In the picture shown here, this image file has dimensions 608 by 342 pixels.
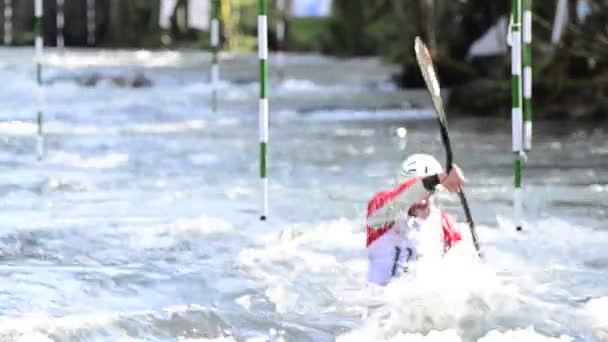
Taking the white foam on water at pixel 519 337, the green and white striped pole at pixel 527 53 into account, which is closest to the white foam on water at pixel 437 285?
the white foam on water at pixel 519 337

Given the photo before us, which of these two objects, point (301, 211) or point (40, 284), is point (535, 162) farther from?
point (40, 284)

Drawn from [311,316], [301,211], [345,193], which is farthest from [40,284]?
[345,193]

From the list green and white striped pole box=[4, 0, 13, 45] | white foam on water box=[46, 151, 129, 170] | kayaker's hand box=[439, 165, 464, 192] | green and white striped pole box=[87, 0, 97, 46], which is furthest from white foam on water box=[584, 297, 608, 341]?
green and white striped pole box=[87, 0, 97, 46]

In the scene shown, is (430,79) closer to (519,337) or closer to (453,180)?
(453,180)

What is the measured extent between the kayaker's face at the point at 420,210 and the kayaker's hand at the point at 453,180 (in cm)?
30

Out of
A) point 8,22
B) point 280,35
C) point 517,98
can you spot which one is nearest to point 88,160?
point 517,98

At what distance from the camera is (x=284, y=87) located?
2553 centimetres

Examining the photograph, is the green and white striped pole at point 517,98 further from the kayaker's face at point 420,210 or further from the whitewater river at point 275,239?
the kayaker's face at point 420,210

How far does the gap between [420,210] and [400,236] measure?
15 cm

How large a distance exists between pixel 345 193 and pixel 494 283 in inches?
157

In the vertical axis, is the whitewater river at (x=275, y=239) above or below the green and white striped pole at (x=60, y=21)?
above

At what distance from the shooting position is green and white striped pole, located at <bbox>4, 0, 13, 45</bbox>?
45875mm

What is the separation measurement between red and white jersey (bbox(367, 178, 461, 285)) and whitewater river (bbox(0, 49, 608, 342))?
76 millimetres

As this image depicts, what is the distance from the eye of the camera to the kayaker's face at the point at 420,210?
17.0ft
